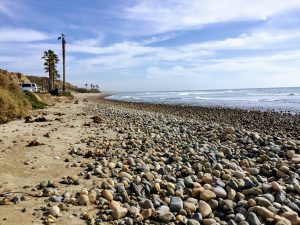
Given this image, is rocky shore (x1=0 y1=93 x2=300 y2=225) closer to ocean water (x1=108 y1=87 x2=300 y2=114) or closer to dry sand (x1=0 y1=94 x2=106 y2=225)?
dry sand (x1=0 y1=94 x2=106 y2=225)

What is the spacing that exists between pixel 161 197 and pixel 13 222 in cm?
237

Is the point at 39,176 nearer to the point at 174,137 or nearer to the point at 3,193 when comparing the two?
the point at 3,193

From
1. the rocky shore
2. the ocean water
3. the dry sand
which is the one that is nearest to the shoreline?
the ocean water

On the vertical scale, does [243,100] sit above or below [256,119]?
above

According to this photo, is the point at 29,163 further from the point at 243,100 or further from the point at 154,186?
the point at 243,100

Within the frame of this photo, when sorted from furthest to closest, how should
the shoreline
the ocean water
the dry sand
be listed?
the ocean water
the shoreline
the dry sand

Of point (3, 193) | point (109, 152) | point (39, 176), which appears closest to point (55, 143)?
point (109, 152)

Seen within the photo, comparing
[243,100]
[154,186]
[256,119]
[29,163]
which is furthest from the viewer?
[243,100]

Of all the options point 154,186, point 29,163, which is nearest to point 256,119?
point 29,163

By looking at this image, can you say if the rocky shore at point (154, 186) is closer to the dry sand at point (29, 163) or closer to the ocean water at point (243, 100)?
the dry sand at point (29, 163)

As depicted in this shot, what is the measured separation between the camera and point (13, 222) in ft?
14.8

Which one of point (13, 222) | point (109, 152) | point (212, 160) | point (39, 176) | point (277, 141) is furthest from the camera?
point (277, 141)

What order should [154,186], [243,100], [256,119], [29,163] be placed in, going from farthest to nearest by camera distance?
[243,100] → [256,119] → [29,163] → [154,186]

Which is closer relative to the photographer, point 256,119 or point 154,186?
point 154,186
